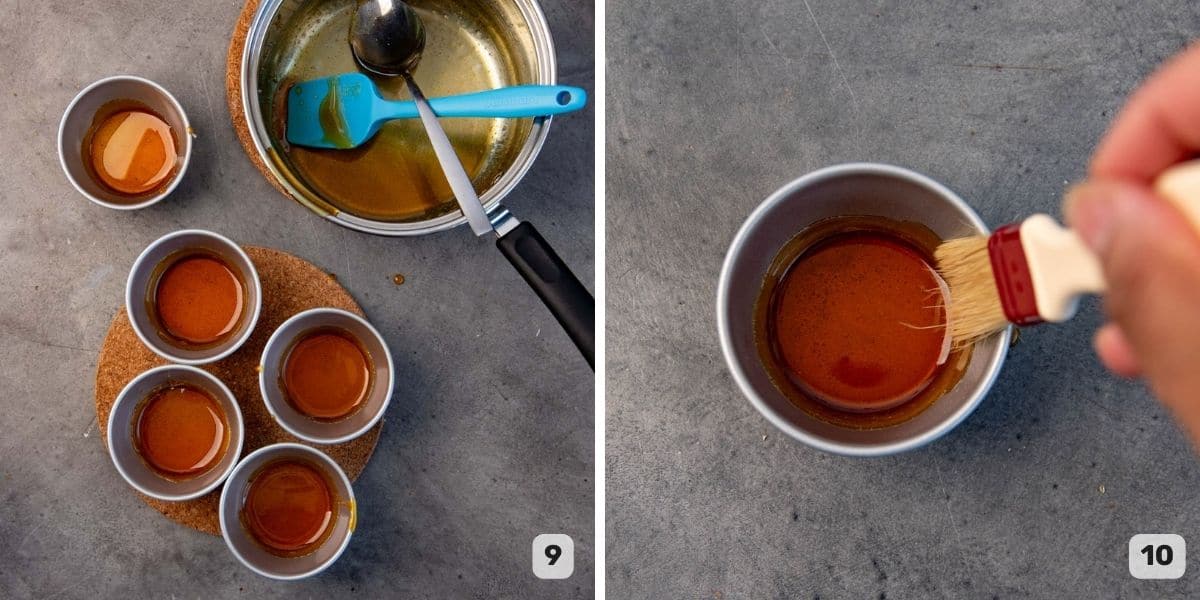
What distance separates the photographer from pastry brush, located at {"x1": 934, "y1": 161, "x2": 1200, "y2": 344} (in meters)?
0.54

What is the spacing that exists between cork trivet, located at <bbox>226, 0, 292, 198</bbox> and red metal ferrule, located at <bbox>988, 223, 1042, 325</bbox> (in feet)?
2.61

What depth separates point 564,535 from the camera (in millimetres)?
1101

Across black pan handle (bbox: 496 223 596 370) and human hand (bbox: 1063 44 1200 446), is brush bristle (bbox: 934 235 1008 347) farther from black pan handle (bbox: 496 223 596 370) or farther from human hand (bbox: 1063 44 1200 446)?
black pan handle (bbox: 496 223 596 370)

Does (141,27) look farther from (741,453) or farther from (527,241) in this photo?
(741,453)

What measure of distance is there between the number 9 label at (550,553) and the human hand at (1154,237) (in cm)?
71

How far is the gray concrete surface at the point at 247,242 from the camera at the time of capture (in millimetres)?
1078

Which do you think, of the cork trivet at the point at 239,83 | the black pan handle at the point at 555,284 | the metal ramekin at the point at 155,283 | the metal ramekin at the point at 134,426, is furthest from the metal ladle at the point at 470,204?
the metal ramekin at the point at 134,426

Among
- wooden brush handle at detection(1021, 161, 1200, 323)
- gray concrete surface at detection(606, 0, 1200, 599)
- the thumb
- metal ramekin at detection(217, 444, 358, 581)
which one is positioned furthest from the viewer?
metal ramekin at detection(217, 444, 358, 581)

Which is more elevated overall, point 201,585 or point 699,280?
point 699,280

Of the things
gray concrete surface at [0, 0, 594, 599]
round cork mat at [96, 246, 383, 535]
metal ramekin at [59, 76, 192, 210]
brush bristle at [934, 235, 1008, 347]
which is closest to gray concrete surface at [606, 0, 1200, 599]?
brush bristle at [934, 235, 1008, 347]

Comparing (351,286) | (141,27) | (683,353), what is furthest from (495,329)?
(141,27)

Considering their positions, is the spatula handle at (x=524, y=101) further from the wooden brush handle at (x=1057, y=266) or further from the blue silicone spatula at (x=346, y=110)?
the wooden brush handle at (x=1057, y=266)

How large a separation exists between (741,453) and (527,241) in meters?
0.29

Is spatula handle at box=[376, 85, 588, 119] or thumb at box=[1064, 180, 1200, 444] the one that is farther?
spatula handle at box=[376, 85, 588, 119]
